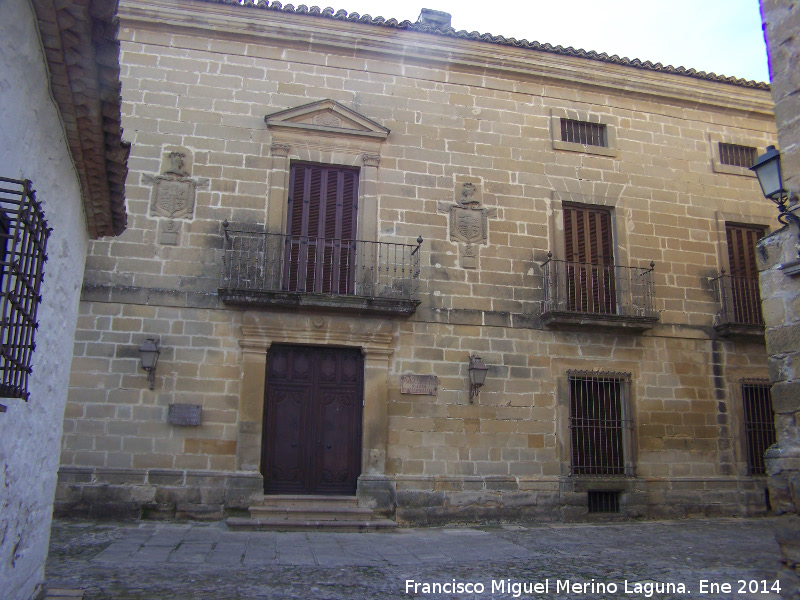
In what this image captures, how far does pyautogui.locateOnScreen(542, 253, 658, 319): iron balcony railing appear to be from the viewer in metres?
10.5

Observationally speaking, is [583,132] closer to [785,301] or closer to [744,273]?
[744,273]

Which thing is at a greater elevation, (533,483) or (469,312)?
(469,312)

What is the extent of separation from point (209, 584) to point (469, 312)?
18.9ft

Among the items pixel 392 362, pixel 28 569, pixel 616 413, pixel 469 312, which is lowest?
pixel 28 569

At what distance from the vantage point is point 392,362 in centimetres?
976

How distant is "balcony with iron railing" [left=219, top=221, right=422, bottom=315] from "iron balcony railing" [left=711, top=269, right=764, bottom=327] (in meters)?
5.53

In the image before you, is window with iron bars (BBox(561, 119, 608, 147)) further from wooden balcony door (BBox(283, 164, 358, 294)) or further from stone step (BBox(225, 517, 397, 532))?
stone step (BBox(225, 517, 397, 532))

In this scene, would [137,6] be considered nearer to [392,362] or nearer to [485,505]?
[392,362]

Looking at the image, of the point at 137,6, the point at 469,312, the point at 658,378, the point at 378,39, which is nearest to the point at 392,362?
the point at 469,312

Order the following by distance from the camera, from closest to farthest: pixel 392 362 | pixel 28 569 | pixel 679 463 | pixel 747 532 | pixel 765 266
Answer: pixel 28 569, pixel 765 266, pixel 747 532, pixel 392 362, pixel 679 463

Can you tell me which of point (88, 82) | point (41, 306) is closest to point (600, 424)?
point (41, 306)

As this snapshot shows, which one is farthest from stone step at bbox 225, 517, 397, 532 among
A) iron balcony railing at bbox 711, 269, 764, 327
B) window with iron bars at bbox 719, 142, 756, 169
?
window with iron bars at bbox 719, 142, 756, 169

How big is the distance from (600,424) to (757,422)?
301 centimetres

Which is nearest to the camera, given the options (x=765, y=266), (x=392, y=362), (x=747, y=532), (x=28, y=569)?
(x=28, y=569)
